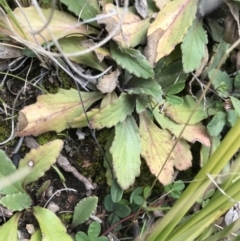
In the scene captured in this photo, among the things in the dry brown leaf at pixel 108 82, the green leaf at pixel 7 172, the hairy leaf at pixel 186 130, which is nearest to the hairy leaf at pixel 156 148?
the hairy leaf at pixel 186 130

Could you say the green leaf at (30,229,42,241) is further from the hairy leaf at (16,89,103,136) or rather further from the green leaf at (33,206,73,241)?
the hairy leaf at (16,89,103,136)

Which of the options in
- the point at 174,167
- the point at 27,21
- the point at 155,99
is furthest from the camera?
the point at 174,167

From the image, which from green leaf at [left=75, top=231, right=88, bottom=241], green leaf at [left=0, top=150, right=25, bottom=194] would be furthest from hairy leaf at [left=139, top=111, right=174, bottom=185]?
green leaf at [left=0, top=150, right=25, bottom=194]

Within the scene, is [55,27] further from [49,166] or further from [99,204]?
[99,204]

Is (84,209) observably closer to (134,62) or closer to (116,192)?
(116,192)

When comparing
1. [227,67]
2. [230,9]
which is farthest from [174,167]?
[230,9]

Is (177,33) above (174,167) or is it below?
above

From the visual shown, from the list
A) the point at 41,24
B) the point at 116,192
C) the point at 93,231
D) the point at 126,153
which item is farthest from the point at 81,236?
the point at 41,24

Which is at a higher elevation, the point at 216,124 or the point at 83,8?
the point at 83,8
